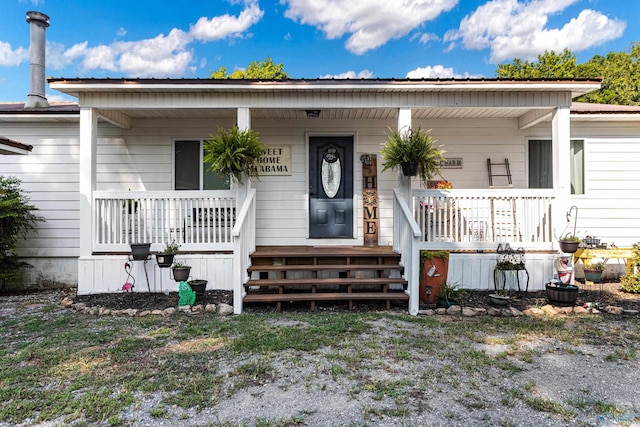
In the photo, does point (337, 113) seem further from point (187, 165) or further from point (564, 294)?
point (564, 294)

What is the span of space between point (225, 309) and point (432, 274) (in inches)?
108

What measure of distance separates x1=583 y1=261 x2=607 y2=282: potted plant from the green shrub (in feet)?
30.4

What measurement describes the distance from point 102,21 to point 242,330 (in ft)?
60.4

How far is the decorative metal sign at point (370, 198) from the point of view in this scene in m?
6.46

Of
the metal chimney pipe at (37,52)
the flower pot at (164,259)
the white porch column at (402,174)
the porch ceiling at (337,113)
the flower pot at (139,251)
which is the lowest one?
the flower pot at (164,259)

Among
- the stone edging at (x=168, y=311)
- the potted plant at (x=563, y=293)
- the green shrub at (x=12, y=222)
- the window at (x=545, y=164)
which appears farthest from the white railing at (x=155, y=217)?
the window at (x=545, y=164)

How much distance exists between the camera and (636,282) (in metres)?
5.45

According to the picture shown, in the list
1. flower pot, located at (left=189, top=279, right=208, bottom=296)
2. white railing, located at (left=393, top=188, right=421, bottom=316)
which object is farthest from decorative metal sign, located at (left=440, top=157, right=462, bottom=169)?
flower pot, located at (left=189, top=279, right=208, bottom=296)

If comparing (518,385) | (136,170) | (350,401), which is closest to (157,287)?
(136,170)

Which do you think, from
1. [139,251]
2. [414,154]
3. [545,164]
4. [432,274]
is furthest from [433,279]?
[139,251]

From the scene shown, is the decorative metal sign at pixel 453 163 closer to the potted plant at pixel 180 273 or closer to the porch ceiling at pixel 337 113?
the porch ceiling at pixel 337 113

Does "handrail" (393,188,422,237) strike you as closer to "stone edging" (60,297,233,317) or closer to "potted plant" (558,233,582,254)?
"potted plant" (558,233,582,254)

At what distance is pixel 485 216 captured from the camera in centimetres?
560

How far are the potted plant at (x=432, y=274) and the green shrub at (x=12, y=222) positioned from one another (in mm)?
6432
